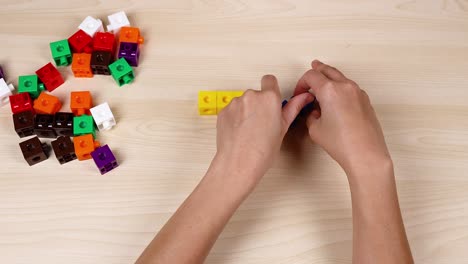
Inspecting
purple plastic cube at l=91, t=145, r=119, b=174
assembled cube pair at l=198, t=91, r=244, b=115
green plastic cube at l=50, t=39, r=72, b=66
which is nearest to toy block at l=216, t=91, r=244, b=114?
assembled cube pair at l=198, t=91, r=244, b=115

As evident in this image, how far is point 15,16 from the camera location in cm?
87

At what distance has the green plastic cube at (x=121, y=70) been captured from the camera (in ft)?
2.61

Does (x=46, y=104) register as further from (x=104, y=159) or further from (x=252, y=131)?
(x=252, y=131)

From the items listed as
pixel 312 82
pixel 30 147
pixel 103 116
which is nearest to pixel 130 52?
pixel 103 116

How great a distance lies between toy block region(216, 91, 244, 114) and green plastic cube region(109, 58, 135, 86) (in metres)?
0.18

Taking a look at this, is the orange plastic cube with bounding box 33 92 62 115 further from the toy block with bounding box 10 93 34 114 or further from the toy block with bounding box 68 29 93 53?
the toy block with bounding box 68 29 93 53

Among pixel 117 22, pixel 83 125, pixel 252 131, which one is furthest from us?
pixel 117 22

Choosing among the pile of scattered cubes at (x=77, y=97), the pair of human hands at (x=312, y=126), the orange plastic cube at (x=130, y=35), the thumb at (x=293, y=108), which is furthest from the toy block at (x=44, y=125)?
the thumb at (x=293, y=108)

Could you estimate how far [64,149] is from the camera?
73 centimetres

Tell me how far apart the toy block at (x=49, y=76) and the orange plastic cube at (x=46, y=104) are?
0.03 m

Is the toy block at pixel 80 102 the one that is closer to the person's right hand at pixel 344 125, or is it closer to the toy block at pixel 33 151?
the toy block at pixel 33 151

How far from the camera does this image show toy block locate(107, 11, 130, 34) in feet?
2.82

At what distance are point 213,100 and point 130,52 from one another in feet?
0.64

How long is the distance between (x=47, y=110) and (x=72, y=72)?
10 centimetres
